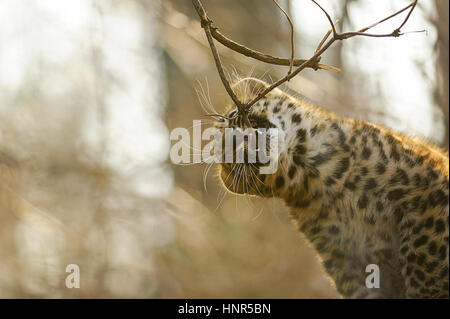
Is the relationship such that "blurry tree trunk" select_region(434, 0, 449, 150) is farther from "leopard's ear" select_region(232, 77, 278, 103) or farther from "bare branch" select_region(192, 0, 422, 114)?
"bare branch" select_region(192, 0, 422, 114)

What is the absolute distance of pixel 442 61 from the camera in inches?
273

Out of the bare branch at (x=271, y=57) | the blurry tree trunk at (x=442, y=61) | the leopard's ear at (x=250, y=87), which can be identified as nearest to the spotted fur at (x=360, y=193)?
the leopard's ear at (x=250, y=87)

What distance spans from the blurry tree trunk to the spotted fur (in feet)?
12.7

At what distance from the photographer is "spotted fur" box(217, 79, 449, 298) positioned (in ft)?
10.4

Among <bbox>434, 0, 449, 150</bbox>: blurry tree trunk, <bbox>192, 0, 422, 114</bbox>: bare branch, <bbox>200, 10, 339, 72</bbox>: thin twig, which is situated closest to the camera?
<bbox>192, 0, 422, 114</bbox>: bare branch

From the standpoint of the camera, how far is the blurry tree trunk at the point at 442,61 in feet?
22.4

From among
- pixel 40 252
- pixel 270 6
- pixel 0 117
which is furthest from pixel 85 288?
pixel 270 6

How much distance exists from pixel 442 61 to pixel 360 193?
4.32 meters

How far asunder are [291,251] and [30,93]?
14.2 feet

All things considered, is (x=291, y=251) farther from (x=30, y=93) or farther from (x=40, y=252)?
(x=30, y=93)

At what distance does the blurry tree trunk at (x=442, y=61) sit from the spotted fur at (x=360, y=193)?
388 centimetres

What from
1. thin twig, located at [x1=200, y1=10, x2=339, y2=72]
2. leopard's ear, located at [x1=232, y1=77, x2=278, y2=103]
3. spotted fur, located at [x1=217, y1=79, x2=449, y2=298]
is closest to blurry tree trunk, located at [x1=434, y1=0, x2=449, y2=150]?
spotted fur, located at [x1=217, y1=79, x2=449, y2=298]

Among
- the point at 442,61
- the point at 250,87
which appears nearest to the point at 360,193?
the point at 250,87
